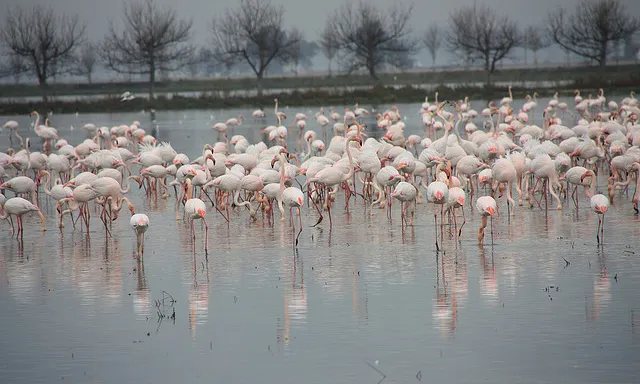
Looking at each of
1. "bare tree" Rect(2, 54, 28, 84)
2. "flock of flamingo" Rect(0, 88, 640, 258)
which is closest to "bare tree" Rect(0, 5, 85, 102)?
"bare tree" Rect(2, 54, 28, 84)

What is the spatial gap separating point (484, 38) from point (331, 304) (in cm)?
6237

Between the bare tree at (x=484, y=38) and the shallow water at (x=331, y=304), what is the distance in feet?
144

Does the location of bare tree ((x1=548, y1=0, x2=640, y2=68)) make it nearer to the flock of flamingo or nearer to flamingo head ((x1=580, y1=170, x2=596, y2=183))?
the flock of flamingo

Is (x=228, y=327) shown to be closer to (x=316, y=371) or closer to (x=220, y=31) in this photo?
(x=316, y=371)

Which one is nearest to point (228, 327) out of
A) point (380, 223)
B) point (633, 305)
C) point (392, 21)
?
point (633, 305)

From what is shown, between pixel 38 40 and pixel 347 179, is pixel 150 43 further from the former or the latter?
pixel 347 179

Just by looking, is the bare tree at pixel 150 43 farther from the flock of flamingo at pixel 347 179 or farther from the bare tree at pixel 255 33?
the flock of flamingo at pixel 347 179

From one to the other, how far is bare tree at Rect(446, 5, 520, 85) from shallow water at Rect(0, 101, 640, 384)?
43927 millimetres

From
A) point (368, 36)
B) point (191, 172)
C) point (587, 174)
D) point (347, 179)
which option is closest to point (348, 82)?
point (368, 36)

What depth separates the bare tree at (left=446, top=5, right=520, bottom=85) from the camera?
66688mm

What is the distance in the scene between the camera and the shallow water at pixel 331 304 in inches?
330

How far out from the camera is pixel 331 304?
10336 mm

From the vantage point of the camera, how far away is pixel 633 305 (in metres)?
9.85

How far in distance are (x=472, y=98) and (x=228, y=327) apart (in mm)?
40194
